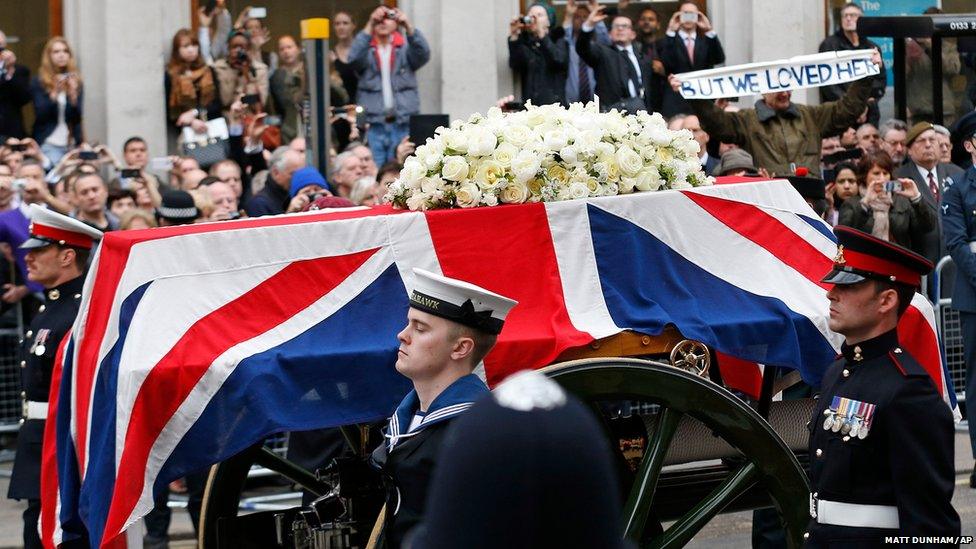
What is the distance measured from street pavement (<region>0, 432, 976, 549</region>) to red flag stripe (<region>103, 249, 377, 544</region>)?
8.49ft

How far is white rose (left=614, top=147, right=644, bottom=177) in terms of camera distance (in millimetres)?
4938

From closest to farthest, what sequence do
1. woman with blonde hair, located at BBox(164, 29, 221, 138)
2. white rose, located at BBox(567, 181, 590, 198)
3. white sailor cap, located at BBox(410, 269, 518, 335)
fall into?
white sailor cap, located at BBox(410, 269, 518, 335) < white rose, located at BBox(567, 181, 590, 198) < woman with blonde hair, located at BBox(164, 29, 221, 138)

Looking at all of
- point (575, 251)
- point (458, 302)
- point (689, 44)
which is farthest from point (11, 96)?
point (458, 302)

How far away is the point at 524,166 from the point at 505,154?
76mm

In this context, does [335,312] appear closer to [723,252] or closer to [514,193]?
[514,193]

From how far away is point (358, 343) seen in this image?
177 inches

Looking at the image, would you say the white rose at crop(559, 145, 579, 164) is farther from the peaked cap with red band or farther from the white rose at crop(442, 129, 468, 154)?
the peaked cap with red band

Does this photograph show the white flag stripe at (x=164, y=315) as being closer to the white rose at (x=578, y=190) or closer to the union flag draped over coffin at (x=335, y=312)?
the union flag draped over coffin at (x=335, y=312)

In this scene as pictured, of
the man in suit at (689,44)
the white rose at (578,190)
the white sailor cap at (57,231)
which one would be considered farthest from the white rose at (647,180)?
the man in suit at (689,44)

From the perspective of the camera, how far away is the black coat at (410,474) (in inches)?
145

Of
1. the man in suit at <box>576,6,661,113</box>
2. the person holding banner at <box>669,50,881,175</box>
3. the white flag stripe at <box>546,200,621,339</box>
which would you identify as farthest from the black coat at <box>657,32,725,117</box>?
the white flag stripe at <box>546,200,621,339</box>

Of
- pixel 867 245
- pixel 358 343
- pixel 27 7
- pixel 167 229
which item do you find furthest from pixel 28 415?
pixel 27 7

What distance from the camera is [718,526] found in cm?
694

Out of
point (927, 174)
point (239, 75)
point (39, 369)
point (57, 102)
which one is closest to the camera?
point (39, 369)
